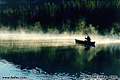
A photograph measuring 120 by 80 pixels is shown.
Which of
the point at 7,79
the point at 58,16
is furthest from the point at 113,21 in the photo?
the point at 7,79

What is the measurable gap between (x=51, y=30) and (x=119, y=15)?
129 feet

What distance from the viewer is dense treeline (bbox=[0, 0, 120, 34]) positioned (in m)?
128

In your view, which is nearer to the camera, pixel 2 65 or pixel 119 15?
pixel 2 65

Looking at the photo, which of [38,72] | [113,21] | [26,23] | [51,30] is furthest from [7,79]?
[26,23]

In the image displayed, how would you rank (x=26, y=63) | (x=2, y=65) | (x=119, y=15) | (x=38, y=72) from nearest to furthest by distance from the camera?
(x=38, y=72) < (x=2, y=65) < (x=26, y=63) < (x=119, y=15)

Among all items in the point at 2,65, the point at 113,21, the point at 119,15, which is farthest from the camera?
the point at 119,15

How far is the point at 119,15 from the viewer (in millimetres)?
139125

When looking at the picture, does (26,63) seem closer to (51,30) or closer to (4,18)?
(51,30)

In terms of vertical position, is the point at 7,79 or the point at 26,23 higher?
the point at 26,23

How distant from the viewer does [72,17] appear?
140 metres

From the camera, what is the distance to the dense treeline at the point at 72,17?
419 ft

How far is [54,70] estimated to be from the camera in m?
35.4

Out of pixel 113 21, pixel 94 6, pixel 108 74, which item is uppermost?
pixel 94 6

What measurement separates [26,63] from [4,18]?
400 feet
